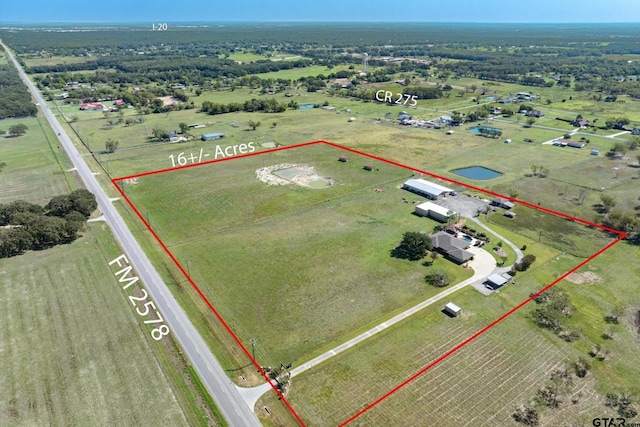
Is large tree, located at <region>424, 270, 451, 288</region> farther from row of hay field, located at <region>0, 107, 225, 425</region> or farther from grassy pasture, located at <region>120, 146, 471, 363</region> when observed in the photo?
row of hay field, located at <region>0, 107, 225, 425</region>

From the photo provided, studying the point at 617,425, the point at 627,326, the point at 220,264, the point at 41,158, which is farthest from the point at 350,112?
the point at 617,425

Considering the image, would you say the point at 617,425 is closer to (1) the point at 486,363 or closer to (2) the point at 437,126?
(1) the point at 486,363

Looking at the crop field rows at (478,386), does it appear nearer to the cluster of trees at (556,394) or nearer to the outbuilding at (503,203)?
the cluster of trees at (556,394)

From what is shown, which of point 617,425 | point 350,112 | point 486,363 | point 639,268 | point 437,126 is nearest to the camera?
point 617,425

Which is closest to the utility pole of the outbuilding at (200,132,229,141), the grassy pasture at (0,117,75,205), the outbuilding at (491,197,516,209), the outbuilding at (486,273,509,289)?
the outbuilding at (486,273,509,289)

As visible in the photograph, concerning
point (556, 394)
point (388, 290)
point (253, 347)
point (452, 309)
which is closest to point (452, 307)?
point (452, 309)

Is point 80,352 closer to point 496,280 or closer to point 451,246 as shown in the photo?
point 451,246
